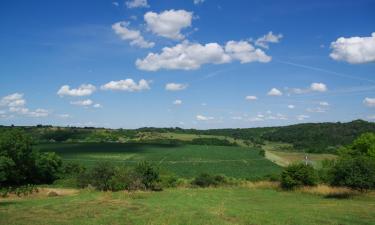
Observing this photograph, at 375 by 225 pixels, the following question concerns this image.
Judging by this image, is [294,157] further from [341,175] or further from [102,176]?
[102,176]

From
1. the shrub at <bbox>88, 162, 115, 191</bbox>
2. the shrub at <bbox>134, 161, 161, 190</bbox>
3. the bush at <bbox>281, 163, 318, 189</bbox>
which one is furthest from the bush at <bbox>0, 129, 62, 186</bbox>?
the bush at <bbox>281, 163, 318, 189</bbox>

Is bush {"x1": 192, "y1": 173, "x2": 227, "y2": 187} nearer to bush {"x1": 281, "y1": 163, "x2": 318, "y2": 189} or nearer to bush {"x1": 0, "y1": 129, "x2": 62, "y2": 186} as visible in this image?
bush {"x1": 281, "y1": 163, "x2": 318, "y2": 189}

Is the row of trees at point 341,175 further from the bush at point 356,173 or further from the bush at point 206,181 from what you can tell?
the bush at point 206,181

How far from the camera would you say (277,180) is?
58.6 m

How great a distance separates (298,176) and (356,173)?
9741 mm

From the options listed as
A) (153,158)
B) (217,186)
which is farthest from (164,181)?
A: (153,158)

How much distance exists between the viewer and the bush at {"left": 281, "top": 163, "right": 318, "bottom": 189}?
5022 cm

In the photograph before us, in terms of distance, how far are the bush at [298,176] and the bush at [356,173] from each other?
21.9ft

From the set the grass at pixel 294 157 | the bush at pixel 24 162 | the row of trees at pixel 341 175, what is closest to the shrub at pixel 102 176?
the bush at pixel 24 162

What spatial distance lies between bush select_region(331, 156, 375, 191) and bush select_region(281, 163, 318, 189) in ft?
21.9

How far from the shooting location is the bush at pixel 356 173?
134 ft

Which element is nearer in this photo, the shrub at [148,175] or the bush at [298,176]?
the bush at [298,176]

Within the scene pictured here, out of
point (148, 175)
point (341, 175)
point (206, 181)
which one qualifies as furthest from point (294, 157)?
point (341, 175)

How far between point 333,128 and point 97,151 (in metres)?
114
